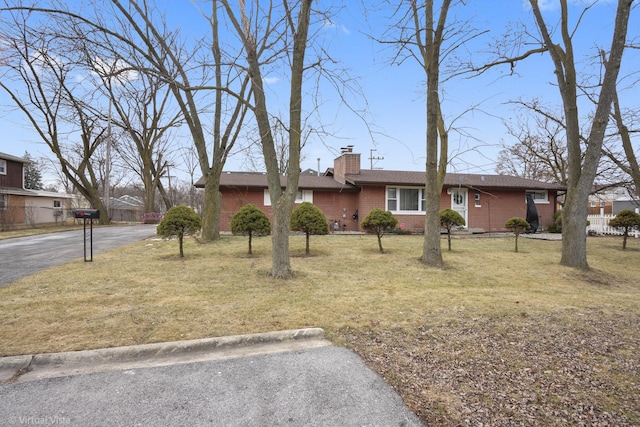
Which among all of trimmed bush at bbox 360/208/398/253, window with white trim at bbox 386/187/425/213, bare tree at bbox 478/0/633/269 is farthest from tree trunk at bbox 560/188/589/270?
window with white trim at bbox 386/187/425/213

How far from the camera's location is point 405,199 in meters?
17.0

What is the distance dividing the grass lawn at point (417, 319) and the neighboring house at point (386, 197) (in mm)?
7931

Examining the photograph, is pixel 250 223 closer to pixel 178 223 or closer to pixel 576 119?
pixel 178 223

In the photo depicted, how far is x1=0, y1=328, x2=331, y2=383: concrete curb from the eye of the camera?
2.96 metres

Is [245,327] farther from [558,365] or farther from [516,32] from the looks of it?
[516,32]

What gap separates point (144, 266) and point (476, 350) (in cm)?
691

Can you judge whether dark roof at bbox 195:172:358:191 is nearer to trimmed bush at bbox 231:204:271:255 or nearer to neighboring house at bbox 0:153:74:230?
trimmed bush at bbox 231:204:271:255

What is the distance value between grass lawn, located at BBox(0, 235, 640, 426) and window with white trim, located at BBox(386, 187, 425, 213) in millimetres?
8453

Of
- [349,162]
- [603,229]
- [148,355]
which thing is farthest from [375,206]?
[148,355]

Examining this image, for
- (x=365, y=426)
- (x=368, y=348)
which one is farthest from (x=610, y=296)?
(x=365, y=426)

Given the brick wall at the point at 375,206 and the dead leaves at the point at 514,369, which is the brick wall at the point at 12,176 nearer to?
the brick wall at the point at 375,206

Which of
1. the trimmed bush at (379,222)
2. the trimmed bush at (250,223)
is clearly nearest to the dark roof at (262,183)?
the trimmed bush at (379,222)

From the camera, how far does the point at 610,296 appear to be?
598 centimetres

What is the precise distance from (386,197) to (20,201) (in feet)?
82.2
